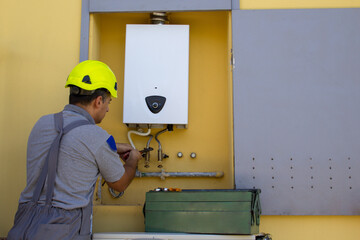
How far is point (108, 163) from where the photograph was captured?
2.34 metres

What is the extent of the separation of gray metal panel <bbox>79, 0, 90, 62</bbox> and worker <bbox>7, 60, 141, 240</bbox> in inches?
32.7

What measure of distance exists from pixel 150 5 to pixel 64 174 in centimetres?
146

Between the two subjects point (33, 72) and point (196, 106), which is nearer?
point (33, 72)

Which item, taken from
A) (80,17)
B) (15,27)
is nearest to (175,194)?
(80,17)

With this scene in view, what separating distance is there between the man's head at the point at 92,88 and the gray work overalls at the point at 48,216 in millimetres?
187

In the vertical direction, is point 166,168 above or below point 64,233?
above

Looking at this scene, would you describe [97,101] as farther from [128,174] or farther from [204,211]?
[204,211]

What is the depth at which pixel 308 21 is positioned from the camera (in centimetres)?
311

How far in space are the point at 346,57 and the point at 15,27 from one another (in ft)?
7.23

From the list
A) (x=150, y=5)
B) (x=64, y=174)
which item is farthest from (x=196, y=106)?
(x=64, y=174)

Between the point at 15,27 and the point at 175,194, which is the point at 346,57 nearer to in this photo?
the point at 175,194

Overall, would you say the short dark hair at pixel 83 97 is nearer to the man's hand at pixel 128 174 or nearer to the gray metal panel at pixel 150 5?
the man's hand at pixel 128 174

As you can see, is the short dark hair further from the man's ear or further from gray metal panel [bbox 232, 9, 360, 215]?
gray metal panel [bbox 232, 9, 360, 215]

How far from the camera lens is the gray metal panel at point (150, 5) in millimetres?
3211
